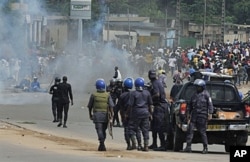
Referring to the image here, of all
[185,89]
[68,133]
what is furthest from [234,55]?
[185,89]

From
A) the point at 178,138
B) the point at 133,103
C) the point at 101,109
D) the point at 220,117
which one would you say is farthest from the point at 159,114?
the point at 101,109

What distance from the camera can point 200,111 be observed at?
752 inches

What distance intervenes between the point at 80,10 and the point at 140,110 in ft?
123

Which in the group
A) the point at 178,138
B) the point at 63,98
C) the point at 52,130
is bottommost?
the point at 52,130

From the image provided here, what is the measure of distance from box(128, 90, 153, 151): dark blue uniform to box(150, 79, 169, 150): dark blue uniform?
66 cm

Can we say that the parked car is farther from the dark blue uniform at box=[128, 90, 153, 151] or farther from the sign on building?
the sign on building

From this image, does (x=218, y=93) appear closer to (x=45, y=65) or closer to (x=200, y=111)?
(x=200, y=111)

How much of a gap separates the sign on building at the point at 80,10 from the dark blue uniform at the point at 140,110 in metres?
36.8

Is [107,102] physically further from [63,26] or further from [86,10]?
[63,26]

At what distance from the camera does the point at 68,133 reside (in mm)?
25312

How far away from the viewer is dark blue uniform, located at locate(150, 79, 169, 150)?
19841 millimetres

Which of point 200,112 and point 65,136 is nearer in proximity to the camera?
point 200,112

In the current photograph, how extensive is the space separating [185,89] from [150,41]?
175 feet

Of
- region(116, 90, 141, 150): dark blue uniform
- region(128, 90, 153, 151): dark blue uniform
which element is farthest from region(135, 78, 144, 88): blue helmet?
region(116, 90, 141, 150): dark blue uniform
